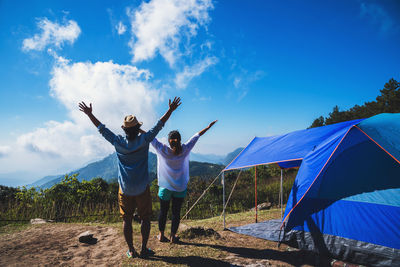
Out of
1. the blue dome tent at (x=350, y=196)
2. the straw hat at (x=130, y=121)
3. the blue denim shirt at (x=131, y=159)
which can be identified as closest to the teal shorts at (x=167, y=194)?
the blue denim shirt at (x=131, y=159)

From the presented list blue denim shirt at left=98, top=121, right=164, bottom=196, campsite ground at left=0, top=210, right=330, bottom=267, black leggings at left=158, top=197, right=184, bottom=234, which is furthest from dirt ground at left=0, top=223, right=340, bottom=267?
blue denim shirt at left=98, top=121, right=164, bottom=196

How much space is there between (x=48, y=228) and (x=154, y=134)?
3855mm

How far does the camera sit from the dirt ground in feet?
9.77

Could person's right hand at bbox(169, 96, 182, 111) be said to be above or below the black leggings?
above

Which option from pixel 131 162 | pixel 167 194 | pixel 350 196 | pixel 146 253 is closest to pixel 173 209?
pixel 167 194

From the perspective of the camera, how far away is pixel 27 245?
3.66 metres

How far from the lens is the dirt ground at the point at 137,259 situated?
298 cm

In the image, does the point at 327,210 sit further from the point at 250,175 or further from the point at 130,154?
the point at 250,175

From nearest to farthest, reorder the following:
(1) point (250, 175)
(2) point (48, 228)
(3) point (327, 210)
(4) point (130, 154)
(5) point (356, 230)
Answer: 1. (4) point (130, 154)
2. (5) point (356, 230)
3. (3) point (327, 210)
4. (2) point (48, 228)
5. (1) point (250, 175)

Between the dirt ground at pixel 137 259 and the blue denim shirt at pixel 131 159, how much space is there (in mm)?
1057

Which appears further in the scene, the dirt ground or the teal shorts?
the teal shorts

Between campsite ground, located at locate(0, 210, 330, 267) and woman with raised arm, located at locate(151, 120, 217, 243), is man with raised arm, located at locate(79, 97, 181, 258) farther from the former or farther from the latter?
campsite ground, located at locate(0, 210, 330, 267)

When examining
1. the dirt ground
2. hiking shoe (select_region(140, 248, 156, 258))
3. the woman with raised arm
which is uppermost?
the woman with raised arm

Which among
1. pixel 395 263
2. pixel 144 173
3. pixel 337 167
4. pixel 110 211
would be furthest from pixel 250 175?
pixel 144 173
